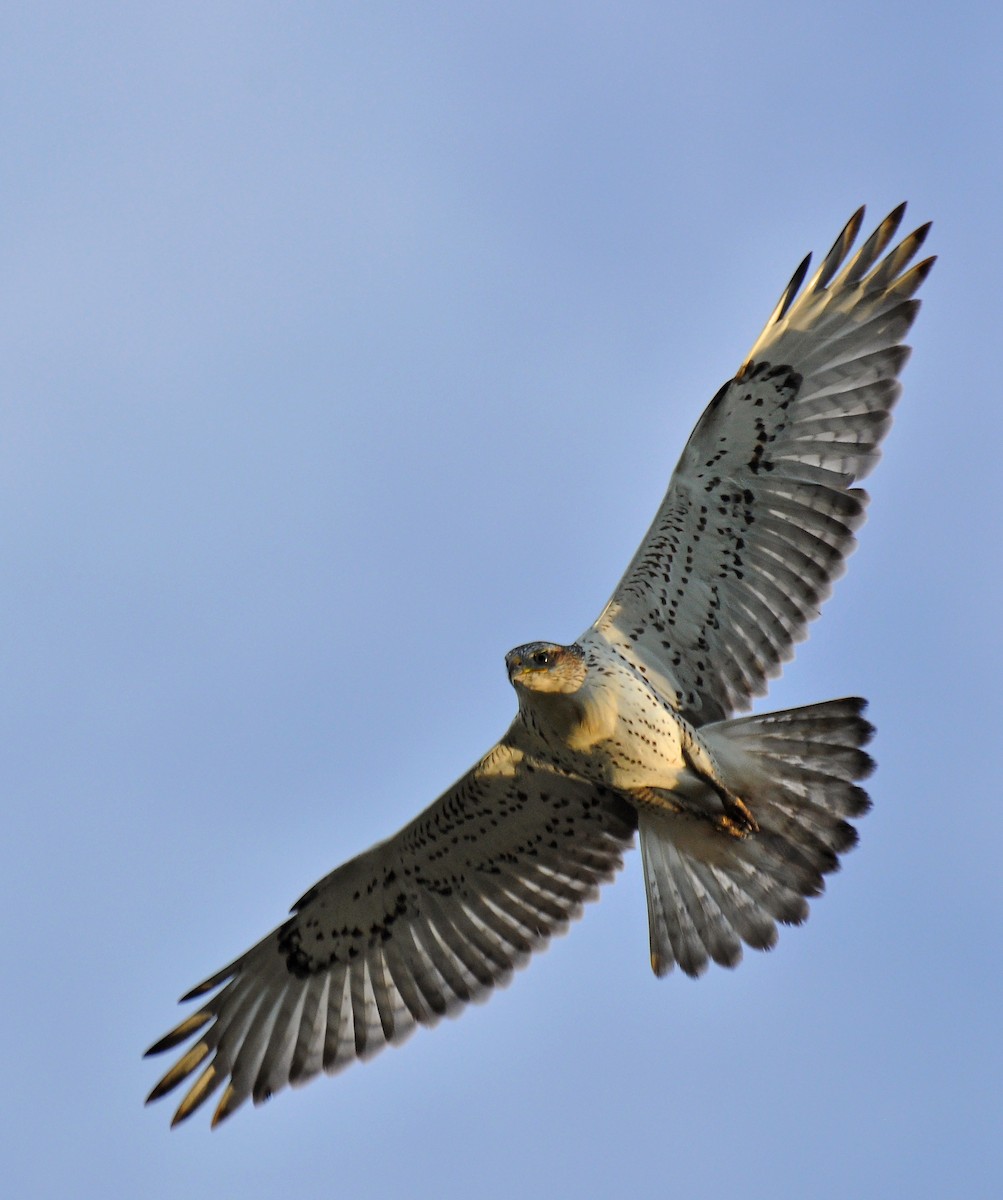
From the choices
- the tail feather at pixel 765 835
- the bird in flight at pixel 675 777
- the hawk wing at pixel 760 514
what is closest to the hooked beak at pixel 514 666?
the bird in flight at pixel 675 777

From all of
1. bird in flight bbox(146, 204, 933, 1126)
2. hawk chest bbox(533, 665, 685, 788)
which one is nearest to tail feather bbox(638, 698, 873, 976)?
bird in flight bbox(146, 204, 933, 1126)

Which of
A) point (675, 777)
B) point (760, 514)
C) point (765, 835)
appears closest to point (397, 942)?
point (675, 777)

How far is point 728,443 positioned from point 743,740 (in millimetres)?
1719

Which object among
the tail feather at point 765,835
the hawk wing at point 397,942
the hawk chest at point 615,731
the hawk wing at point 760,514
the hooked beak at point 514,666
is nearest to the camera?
the hooked beak at point 514,666

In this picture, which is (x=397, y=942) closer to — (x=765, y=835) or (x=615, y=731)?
(x=615, y=731)

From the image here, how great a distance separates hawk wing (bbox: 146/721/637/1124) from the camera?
30.8 feet

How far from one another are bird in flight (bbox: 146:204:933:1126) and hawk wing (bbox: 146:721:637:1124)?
0.01 m

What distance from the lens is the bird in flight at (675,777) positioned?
28.7ft

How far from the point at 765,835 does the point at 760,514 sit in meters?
1.83

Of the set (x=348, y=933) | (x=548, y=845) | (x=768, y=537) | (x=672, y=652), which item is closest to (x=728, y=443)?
(x=768, y=537)

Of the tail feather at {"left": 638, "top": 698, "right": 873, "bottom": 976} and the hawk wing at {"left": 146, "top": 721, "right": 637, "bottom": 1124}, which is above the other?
the hawk wing at {"left": 146, "top": 721, "right": 637, "bottom": 1124}

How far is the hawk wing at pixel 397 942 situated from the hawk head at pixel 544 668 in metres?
1.19

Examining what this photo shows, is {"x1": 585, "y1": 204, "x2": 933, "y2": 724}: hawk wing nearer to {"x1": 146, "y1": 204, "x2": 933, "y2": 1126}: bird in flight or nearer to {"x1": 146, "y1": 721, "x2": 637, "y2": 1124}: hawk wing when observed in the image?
{"x1": 146, "y1": 204, "x2": 933, "y2": 1126}: bird in flight

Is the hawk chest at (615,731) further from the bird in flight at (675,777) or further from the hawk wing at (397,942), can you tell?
the hawk wing at (397,942)
